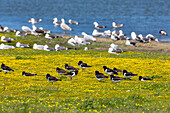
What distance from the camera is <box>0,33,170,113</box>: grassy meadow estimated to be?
52.2ft

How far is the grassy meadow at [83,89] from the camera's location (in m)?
15.9

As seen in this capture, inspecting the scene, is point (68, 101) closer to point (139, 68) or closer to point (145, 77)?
point (145, 77)

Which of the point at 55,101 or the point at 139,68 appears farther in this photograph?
the point at 139,68

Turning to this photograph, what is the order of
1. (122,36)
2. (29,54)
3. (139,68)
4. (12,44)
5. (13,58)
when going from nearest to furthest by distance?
(139,68) → (13,58) → (29,54) → (12,44) → (122,36)

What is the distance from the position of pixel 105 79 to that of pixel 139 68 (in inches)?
229

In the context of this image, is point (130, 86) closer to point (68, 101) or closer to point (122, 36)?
point (68, 101)

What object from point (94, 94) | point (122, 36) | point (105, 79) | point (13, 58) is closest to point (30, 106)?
point (94, 94)

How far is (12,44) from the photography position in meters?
45.4

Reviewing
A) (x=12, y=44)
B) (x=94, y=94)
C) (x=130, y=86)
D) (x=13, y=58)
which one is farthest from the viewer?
(x=12, y=44)

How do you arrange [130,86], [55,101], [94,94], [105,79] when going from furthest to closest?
[105,79]
[130,86]
[94,94]
[55,101]

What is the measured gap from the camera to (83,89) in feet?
70.1

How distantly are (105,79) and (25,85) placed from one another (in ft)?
20.5

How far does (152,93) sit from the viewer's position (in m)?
19.8

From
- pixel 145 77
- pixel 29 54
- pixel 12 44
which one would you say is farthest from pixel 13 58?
pixel 145 77
